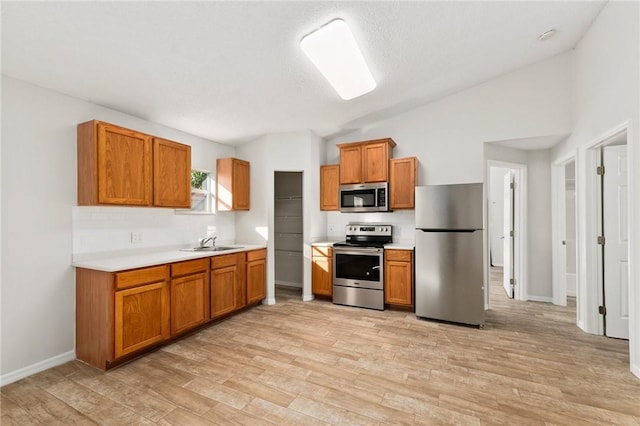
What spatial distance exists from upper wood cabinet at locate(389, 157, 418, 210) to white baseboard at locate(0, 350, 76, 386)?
13.7 ft

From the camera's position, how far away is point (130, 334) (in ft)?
8.59

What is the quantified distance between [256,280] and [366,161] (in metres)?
2.51

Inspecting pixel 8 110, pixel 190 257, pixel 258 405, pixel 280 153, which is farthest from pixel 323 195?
pixel 8 110

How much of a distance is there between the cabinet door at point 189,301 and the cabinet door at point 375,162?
108 inches

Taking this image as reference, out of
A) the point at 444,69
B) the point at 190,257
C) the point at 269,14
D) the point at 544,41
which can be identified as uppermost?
the point at 544,41

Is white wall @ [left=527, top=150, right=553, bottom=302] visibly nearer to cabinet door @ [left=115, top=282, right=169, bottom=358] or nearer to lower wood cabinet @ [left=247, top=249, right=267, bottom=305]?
lower wood cabinet @ [left=247, top=249, right=267, bottom=305]

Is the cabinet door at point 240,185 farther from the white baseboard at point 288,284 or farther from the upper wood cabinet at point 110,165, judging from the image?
the white baseboard at point 288,284

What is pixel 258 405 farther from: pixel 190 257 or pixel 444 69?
pixel 444 69

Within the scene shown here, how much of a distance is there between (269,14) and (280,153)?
2597mm

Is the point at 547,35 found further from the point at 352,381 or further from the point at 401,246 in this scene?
the point at 352,381

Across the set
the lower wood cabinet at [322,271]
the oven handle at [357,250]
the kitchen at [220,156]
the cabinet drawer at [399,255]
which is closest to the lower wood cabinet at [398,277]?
the cabinet drawer at [399,255]

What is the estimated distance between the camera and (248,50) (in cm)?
249

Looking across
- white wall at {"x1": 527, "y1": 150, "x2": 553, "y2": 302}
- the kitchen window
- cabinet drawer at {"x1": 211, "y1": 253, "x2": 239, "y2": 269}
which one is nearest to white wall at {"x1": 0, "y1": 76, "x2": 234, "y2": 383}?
cabinet drawer at {"x1": 211, "y1": 253, "x2": 239, "y2": 269}

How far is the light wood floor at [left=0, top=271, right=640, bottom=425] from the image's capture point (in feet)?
6.37
